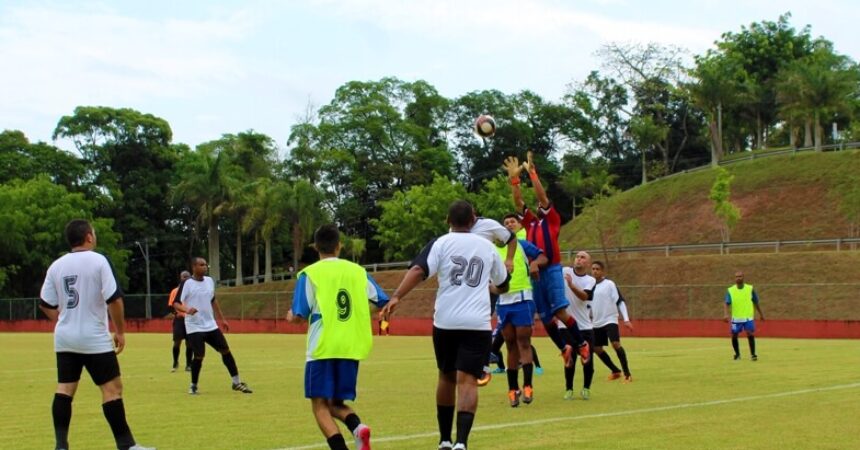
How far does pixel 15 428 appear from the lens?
12.2m

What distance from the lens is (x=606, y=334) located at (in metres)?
18.1

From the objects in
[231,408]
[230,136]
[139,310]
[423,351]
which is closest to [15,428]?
[231,408]

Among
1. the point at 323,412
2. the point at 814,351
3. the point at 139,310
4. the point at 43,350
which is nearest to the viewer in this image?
the point at 323,412

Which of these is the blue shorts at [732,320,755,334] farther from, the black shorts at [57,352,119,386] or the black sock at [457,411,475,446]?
the black shorts at [57,352,119,386]

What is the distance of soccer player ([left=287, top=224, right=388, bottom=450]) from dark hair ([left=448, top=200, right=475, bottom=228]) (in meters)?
1.14

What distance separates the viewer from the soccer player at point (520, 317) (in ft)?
44.6

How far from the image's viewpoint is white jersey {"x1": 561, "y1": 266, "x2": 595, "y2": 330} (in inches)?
615

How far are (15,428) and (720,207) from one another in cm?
6091

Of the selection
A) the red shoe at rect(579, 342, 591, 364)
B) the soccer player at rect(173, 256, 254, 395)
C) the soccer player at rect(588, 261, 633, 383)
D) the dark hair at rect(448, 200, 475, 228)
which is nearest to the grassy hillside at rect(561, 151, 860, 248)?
the soccer player at rect(588, 261, 633, 383)

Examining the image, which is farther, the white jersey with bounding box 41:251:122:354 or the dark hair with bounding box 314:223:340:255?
the white jersey with bounding box 41:251:122:354

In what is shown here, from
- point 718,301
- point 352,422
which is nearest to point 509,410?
point 352,422

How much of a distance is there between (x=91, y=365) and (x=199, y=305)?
772 centimetres

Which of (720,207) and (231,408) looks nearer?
(231,408)

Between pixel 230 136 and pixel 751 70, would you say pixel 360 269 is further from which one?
pixel 751 70
